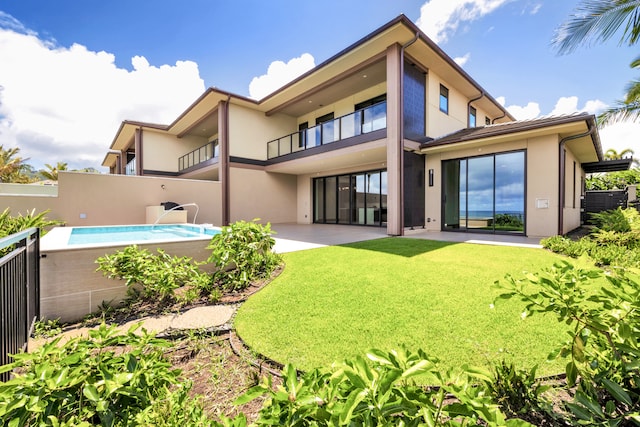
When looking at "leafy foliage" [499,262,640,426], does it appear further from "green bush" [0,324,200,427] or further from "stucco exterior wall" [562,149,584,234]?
"stucco exterior wall" [562,149,584,234]

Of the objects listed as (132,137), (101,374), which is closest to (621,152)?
(101,374)

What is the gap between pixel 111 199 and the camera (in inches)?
455

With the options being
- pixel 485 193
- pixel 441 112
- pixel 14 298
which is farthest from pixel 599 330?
pixel 441 112

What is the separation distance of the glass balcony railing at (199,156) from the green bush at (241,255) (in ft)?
37.1

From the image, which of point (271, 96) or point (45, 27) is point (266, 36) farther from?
point (45, 27)

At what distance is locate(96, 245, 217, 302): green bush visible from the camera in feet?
13.2

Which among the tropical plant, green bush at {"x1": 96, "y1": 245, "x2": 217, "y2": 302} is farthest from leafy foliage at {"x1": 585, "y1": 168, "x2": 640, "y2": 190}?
the tropical plant

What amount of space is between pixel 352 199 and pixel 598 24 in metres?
10.4

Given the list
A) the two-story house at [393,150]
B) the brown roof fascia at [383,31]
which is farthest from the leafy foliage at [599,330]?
the brown roof fascia at [383,31]

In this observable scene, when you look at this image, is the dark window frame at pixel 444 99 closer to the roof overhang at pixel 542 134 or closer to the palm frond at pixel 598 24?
the roof overhang at pixel 542 134

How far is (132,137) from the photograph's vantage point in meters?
20.8

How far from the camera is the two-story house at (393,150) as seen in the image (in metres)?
9.39

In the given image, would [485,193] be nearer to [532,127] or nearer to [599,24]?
[532,127]

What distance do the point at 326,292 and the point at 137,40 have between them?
13529 millimetres
